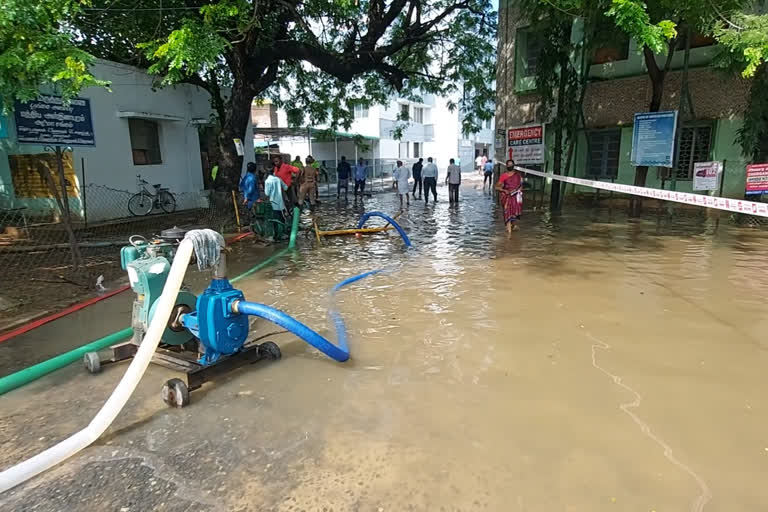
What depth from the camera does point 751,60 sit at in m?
7.21

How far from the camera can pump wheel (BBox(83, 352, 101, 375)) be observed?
4.02m

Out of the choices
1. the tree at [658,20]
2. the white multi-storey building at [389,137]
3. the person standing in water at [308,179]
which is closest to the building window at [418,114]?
the white multi-storey building at [389,137]

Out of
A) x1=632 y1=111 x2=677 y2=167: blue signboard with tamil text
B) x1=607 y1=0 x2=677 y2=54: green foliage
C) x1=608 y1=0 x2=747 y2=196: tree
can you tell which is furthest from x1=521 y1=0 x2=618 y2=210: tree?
x1=607 y1=0 x2=677 y2=54: green foliage

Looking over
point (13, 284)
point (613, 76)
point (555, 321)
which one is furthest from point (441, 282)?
point (613, 76)

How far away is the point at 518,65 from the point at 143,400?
54.2ft

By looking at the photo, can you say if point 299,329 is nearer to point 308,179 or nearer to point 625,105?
point 308,179

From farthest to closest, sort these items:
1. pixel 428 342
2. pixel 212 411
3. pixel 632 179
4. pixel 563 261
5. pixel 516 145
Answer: pixel 516 145
pixel 632 179
pixel 563 261
pixel 428 342
pixel 212 411

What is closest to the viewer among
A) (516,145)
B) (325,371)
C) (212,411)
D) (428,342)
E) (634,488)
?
(634,488)

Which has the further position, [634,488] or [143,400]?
[143,400]

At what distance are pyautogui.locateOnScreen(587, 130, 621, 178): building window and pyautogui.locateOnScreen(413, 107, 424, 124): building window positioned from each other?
24.6m

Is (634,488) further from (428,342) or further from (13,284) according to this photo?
(13,284)

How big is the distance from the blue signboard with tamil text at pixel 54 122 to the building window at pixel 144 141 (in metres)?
1.64

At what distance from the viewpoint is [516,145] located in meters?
15.9

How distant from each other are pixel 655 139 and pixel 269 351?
11683mm
